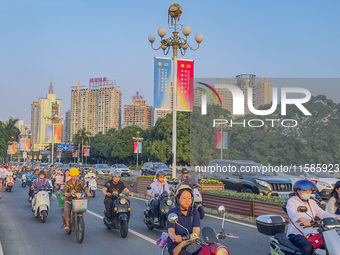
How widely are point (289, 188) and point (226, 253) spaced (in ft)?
47.0

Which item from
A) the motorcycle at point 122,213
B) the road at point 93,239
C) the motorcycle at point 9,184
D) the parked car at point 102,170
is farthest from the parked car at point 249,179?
the parked car at point 102,170

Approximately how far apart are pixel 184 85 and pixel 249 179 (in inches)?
246

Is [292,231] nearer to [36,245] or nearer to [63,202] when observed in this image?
[36,245]

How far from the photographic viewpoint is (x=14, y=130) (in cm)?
9506

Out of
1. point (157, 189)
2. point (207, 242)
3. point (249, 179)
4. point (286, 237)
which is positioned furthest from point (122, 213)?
point (249, 179)

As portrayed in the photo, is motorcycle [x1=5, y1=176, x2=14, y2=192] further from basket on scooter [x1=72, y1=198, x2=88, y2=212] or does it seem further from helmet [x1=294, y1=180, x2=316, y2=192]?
helmet [x1=294, y1=180, x2=316, y2=192]

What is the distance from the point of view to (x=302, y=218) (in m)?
5.47

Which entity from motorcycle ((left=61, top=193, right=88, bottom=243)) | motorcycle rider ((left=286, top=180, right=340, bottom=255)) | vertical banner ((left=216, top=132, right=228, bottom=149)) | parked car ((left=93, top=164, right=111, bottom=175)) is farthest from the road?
vertical banner ((left=216, top=132, right=228, bottom=149))

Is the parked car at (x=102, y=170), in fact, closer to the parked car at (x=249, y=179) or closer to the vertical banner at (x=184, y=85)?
the parked car at (x=249, y=179)

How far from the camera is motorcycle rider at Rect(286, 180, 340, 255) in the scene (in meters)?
5.23

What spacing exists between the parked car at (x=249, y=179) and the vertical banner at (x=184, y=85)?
3.71m

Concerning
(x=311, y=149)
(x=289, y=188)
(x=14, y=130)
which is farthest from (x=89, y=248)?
(x=14, y=130)

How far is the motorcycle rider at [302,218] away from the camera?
17.2 ft

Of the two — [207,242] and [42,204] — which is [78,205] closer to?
[42,204]
